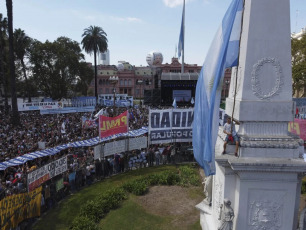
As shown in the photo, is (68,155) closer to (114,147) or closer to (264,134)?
(114,147)

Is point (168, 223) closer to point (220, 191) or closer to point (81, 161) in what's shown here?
point (220, 191)

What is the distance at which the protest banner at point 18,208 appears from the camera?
26.8ft

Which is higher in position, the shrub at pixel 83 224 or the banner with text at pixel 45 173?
the banner with text at pixel 45 173

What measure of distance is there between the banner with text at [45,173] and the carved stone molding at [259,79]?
8413 millimetres

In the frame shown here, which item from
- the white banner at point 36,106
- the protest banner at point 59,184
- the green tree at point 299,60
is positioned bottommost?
the protest banner at point 59,184

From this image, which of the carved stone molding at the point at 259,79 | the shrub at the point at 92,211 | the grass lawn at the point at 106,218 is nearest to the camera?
the carved stone molding at the point at 259,79

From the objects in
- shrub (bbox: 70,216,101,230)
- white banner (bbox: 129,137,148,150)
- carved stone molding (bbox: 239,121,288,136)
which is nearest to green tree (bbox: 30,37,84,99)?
white banner (bbox: 129,137,148,150)

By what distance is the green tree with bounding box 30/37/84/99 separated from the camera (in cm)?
3681

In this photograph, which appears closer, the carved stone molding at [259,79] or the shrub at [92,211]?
the carved stone molding at [259,79]

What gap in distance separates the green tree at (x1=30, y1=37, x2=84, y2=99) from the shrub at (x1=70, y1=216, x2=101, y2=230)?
3148 cm

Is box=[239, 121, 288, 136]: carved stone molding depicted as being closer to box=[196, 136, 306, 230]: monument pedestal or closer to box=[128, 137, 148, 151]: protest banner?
box=[196, 136, 306, 230]: monument pedestal

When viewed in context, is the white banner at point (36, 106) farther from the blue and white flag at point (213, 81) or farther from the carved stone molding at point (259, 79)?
the carved stone molding at point (259, 79)

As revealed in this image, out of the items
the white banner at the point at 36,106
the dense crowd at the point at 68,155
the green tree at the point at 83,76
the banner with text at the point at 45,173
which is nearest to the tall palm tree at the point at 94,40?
the green tree at the point at 83,76

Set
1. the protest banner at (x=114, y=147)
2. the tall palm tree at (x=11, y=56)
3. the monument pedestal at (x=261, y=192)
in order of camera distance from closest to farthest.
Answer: the monument pedestal at (x=261, y=192) < the protest banner at (x=114, y=147) < the tall palm tree at (x=11, y=56)
